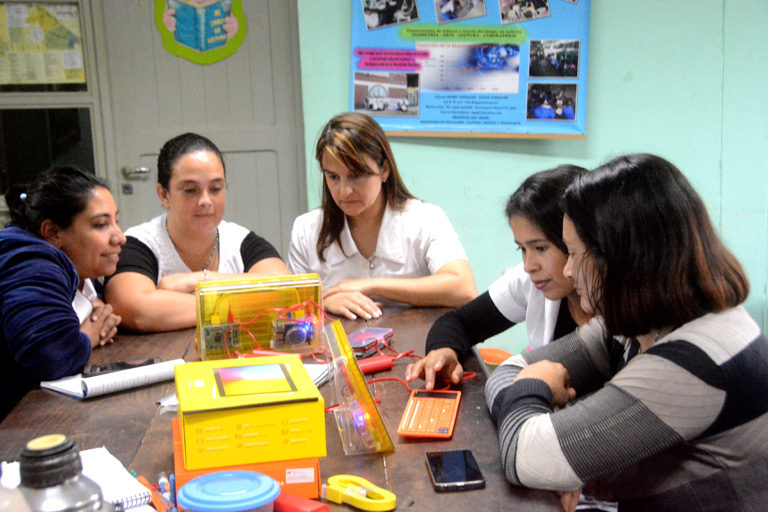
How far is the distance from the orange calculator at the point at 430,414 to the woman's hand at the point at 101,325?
90cm

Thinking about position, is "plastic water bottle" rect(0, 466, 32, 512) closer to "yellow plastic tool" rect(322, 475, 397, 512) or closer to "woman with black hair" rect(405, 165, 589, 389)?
"yellow plastic tool" rect(322, 475, 397, 512)

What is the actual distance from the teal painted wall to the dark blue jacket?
1.76 meters

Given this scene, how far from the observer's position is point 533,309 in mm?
1663

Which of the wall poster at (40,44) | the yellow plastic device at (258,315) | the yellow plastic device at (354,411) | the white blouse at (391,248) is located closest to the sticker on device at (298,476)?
the yellow plastic device at (354,411)

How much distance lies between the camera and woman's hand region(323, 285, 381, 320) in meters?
1.98

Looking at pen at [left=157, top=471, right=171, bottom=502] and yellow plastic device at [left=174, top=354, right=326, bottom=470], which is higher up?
yellow plastic device at [left=174, top=354, right=326, bottom=470]

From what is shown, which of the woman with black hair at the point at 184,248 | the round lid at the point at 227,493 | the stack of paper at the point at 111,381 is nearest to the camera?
the round lid at the point at 227,493

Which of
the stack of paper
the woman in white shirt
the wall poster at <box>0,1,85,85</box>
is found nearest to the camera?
the stack of paper

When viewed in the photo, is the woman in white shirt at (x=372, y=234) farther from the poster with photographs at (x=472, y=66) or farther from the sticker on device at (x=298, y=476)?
the sticker on device at (x=298, y=476)

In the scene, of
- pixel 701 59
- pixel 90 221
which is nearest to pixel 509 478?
pixel 90 221

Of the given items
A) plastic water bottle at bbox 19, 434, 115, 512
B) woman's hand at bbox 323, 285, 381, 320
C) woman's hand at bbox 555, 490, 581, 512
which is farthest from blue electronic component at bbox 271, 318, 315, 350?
plastic water bottle at bbox 19, 434, 115, 512

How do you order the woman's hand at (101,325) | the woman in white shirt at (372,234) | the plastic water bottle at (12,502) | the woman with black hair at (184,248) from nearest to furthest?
the plastic water bottle at (12,502) < the woman's hand at (101,325) < the woman with black hair at (184,248) < the woman in white shirt at (372,234)

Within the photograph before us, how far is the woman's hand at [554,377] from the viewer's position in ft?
3.87

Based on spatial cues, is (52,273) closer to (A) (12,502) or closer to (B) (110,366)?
(B) (110,366)
